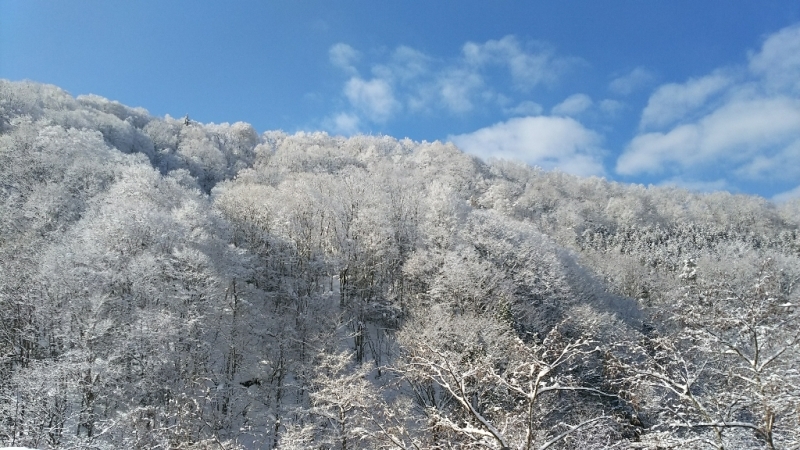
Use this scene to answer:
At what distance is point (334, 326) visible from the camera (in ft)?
102

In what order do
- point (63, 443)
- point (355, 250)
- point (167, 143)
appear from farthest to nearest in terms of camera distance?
1. point (167, 143)
2. point (355, 250)
3. point (63, 443)

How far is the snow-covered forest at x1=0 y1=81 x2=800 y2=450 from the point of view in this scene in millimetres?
7215

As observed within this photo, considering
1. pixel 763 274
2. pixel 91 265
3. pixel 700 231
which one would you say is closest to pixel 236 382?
pixel 91 265

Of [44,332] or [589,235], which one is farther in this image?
[589,235]

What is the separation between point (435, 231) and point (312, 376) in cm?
1685

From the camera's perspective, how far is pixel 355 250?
39594 mm

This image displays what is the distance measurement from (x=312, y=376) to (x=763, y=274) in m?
24.6

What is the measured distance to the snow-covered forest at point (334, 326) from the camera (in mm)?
7215

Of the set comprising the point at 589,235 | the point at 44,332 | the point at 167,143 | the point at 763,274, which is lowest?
the point at 44,332

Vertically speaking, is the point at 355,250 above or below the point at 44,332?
above

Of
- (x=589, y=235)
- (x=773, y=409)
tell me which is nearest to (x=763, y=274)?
(x=773, y=409)

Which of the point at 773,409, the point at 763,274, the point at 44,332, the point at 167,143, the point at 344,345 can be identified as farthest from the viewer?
the point at 167,143

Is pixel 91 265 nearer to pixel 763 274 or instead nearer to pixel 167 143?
pixel 763 274

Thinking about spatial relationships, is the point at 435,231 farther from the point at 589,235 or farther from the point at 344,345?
the point at 589,235
